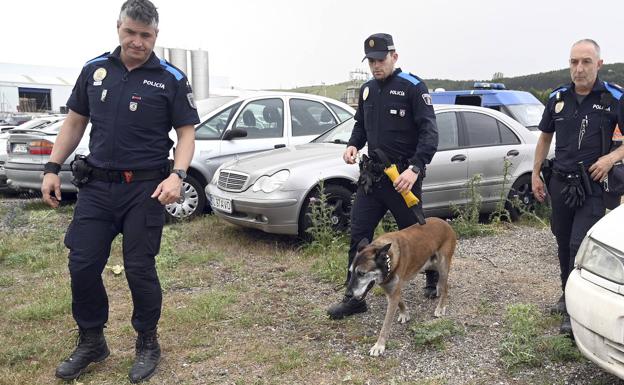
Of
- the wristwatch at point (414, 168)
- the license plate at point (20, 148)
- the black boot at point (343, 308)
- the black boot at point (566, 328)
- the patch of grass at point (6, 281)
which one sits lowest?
the patch of grass at point (6, 281)

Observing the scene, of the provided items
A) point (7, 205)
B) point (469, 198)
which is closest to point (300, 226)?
point (469, 198)

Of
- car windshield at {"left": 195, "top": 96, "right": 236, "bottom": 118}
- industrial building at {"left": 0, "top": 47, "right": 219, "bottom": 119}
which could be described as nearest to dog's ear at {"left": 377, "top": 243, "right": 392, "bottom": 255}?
car windshield at {"left": 195, "top": 96, "right": 236, "bottom": 118}

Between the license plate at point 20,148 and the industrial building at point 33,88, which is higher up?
the industrial building at point 33,88

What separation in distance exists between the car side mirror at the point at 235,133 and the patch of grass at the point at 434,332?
3.95 m

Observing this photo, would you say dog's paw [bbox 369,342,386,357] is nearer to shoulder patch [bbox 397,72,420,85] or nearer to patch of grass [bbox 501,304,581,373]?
patch of grass [bbox 501,304,581,373]

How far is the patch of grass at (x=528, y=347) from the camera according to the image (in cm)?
317

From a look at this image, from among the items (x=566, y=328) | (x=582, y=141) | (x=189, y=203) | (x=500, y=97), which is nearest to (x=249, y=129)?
(x=189, y=203)

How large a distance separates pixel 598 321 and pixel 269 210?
3372mm

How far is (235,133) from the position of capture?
699 centimetres

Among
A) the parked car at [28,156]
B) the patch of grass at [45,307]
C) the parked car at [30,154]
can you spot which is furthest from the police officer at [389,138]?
the parked car at [28,156]

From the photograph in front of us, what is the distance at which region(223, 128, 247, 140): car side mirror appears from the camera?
6.99 metres

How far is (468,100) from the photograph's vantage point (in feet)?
43.0

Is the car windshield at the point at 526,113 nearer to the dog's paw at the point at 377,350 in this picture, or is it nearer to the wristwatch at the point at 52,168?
the dog's paw at the point at 377,350

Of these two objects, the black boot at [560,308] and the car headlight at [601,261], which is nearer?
the car headlight at [601,261]
